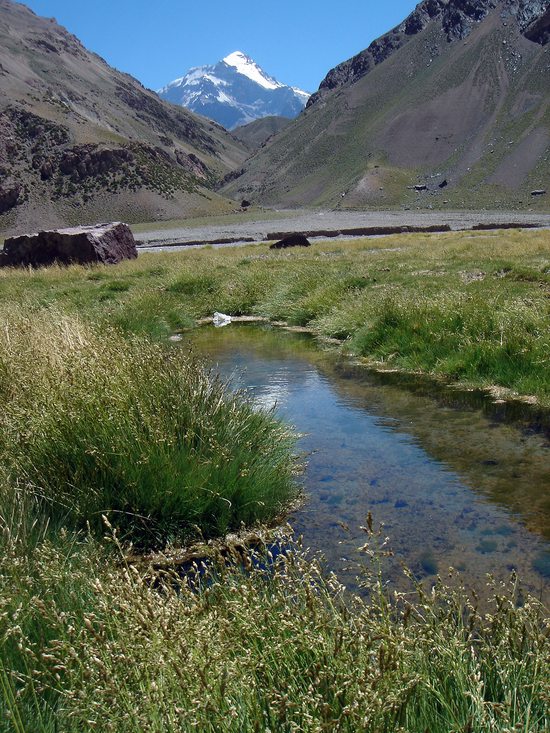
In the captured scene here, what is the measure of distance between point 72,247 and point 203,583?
32.8 m

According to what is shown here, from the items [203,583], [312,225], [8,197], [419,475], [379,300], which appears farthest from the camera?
[8,197]

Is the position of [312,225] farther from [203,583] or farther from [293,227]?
[203,583]

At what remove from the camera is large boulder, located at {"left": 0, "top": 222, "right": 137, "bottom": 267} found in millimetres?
35438

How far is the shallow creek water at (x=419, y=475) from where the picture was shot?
19.4ft

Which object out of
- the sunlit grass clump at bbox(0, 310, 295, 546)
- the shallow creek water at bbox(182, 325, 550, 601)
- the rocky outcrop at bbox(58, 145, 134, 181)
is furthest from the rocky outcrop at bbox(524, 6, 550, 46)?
the sunlit grass clump at bbox(0, 310, 295, 546)

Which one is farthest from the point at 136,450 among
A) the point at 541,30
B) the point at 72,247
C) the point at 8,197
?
the point at 541,30

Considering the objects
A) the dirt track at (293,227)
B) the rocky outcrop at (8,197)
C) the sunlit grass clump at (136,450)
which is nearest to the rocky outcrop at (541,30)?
the dirt track at (293,227)

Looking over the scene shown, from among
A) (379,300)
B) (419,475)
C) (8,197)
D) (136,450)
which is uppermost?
(8,197)

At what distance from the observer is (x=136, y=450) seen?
250 inches

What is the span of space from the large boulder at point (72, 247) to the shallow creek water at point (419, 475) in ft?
80.5

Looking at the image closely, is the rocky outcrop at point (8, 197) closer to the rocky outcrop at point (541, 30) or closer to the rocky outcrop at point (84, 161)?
the rocky outcrop at point (84, 161)

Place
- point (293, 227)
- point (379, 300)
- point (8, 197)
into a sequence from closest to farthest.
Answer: point (379, 300), point (293, 227), point (8, 197)

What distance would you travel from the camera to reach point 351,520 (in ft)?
21.8

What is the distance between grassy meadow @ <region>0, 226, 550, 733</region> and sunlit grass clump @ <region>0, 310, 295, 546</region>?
23mm
